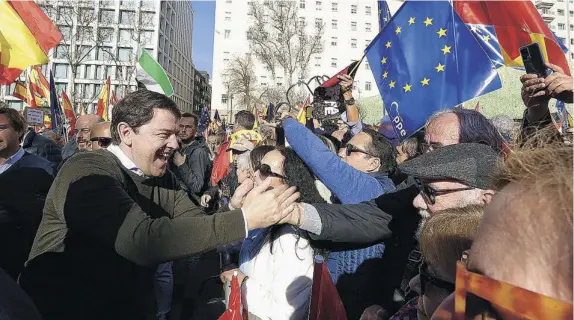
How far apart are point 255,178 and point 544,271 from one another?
2.22 m

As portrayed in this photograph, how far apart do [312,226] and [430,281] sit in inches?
25.6

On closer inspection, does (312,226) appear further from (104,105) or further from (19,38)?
(104,105)

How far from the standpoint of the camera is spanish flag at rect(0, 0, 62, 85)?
402 cm

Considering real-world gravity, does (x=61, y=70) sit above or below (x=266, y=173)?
above

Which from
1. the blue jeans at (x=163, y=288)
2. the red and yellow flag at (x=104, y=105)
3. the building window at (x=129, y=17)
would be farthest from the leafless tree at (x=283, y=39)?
the blue jeans at (x=163, y=288)

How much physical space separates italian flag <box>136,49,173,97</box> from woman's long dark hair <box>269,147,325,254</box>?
3.16 metres

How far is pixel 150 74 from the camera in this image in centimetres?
523

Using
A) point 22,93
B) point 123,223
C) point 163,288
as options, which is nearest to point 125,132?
point 123,223

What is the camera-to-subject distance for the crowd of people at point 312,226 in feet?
2.20

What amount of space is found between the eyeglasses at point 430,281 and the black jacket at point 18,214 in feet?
7.84

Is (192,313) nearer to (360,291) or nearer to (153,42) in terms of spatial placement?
(360,291)

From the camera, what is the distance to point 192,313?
4.72 meters

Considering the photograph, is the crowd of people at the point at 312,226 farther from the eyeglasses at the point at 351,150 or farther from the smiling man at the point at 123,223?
the eyeglasses at the point at 351,150

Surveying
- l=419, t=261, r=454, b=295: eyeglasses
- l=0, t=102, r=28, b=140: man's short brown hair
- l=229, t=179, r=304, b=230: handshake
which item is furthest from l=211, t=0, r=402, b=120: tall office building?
l=419, t=261, r=454, b=295: eyeglasses
